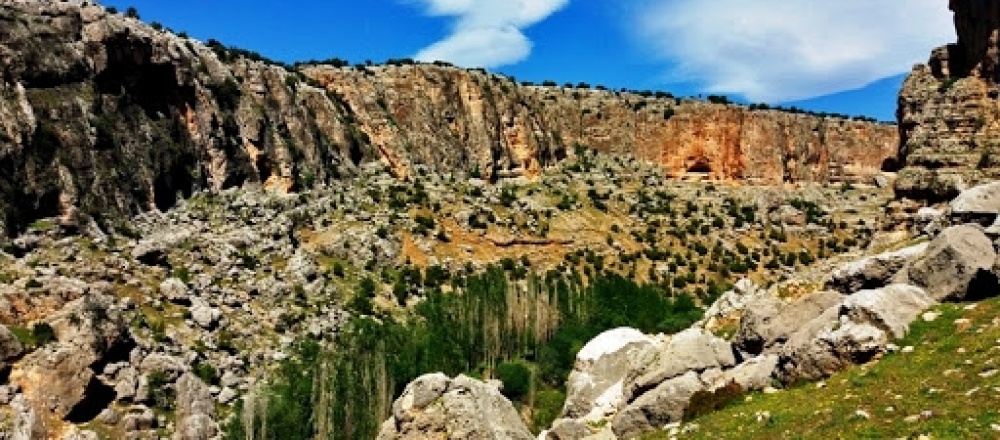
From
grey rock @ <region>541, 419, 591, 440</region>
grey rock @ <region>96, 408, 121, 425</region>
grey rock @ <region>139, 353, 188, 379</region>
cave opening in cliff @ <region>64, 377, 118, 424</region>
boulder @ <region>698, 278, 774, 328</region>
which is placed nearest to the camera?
grey rock @ <region>541, 419, 591, 440</region>

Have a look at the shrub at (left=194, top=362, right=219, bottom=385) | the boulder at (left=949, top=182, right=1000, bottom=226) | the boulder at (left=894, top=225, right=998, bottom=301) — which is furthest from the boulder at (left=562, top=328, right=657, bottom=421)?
the shrub at (left=194, top=362, right=219, bottom=385)

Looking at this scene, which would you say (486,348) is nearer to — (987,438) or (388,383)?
(388,383)

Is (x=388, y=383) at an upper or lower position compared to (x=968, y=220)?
lower

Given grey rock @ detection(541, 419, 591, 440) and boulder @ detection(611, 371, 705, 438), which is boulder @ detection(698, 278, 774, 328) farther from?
boulder @ detection(611, 371, 705, 438)

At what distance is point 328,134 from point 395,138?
13286 mm

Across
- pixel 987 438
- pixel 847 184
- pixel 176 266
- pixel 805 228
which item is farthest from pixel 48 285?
pixel 847 184

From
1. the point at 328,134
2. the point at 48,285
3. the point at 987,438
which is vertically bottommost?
the point at 987,438

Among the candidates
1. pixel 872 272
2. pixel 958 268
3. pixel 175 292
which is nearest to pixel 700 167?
pixel 175 292

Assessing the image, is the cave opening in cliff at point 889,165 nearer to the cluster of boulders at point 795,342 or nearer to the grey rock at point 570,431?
the cluster of boulders at point 795,342

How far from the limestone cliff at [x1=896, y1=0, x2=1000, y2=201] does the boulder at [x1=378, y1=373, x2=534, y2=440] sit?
3249 cm

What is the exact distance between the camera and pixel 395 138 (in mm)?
133750

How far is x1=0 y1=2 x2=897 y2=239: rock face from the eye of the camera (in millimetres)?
81125

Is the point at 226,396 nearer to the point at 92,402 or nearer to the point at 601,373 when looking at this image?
the point at 92,402

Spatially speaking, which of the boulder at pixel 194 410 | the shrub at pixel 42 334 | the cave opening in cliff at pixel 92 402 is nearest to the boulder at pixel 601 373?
the boulder at pixel 194 410
